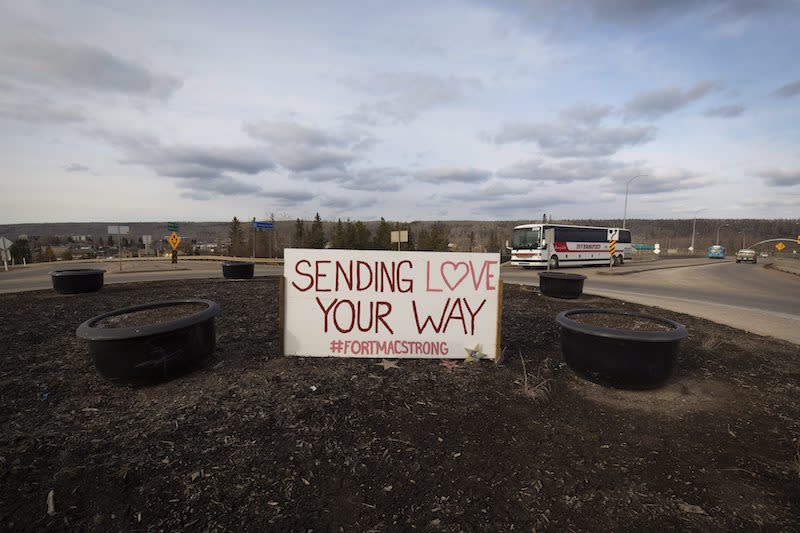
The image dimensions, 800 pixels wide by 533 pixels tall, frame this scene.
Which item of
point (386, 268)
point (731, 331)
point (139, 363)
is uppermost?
point (386, 268)

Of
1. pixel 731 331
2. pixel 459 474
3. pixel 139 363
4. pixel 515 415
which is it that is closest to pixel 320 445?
pixel 459 474

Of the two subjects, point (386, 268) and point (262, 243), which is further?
point (262, 243)

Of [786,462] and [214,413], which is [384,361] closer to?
[214,413]

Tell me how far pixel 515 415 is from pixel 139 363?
3648 mm

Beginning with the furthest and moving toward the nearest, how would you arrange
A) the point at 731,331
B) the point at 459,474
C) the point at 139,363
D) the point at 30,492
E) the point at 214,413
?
the point at 731,331
the point at 139,363
the point at 214,413
the point at 459,474
the point at 30,492

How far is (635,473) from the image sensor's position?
8.39 feet

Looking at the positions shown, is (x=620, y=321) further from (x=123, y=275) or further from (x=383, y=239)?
(x=383, y=239)

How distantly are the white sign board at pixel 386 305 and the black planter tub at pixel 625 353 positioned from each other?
1.08 m

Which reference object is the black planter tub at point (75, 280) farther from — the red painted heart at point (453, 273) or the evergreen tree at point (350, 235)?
the evergreen tree at point (350, 235)

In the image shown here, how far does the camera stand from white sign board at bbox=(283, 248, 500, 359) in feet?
15.1

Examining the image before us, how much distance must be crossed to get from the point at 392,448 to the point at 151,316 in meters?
3.26

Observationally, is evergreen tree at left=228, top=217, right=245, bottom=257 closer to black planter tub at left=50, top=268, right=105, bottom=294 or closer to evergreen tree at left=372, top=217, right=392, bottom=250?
evergreen tree at left=372, top=217, right=392, bottom=250

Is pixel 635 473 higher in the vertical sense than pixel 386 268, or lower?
lower

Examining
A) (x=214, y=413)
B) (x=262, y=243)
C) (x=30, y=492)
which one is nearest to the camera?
(x=30, y=492)
